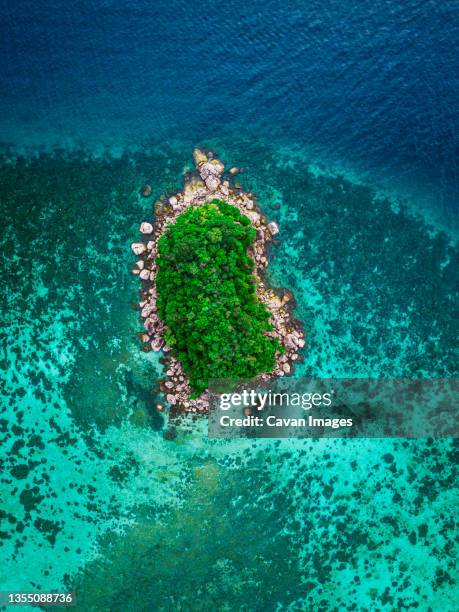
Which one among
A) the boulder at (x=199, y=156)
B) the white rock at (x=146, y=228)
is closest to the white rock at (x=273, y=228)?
the boulder at (x=199, y=156)

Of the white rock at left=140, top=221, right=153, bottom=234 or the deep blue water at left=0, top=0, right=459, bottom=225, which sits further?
the deep blue water at left=0, top=0, right=459, bottom=225

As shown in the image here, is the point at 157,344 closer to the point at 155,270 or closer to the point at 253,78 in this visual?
the point at 155,270

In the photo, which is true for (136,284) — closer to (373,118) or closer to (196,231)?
(196,231)

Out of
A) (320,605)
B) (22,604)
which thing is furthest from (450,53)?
(22,604)

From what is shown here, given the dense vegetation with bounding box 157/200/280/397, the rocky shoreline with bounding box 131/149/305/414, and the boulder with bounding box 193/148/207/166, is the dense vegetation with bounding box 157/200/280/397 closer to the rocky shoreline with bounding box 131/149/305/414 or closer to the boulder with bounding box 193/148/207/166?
the rocky shoreline with bounding box 131/149/305/414

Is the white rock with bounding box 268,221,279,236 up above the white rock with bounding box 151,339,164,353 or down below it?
above

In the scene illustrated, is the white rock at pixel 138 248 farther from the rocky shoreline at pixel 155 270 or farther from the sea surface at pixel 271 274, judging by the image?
the sea surface at pixel 271 274

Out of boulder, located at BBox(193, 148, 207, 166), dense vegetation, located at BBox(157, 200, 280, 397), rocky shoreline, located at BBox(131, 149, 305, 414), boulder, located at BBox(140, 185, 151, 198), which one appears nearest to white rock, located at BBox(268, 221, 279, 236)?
rocky shoreline, located at BBox(131, 149, 305, 414)
